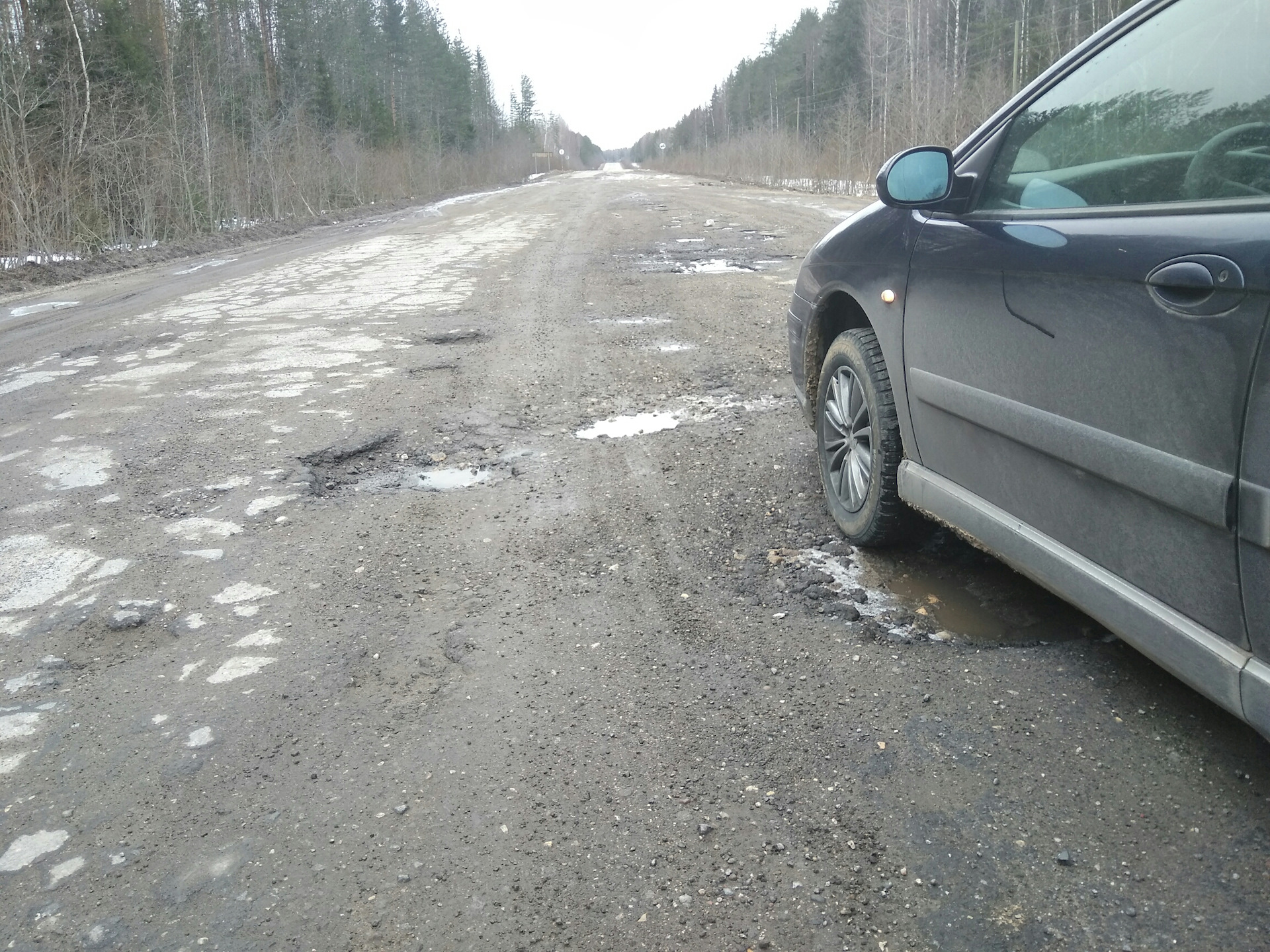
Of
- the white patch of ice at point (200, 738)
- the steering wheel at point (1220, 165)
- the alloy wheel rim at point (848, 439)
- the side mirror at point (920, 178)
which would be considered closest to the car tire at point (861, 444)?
the alloy wheel rim at point (848, 439)

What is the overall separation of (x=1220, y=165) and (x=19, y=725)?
132 inches

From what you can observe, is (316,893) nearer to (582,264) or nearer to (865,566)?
(865,566)

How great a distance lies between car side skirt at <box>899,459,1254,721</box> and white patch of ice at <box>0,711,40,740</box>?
8.96 feet

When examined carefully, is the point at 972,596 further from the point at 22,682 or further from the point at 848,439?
the point at 22,682

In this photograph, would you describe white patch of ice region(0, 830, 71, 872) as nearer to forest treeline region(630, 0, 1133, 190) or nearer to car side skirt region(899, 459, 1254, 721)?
car side skirt region(899, 459, 1254, 721)

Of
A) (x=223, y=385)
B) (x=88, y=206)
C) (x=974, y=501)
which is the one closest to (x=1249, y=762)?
(x=974, y=501)

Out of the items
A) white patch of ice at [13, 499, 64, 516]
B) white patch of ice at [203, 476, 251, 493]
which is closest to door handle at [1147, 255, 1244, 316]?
white patch of ice at [203, 476, 251, 493]

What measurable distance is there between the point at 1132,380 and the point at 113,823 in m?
2.56

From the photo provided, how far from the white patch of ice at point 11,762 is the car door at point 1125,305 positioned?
275 cm

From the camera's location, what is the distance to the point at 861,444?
11.8 feet

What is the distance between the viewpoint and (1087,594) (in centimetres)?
232

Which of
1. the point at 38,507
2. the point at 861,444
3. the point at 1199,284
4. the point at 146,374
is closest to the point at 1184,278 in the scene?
the point at 1199,284

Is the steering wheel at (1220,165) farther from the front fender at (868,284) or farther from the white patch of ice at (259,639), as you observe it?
the white patch of ice at (259,639)

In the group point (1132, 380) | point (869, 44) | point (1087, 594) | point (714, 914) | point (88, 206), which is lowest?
point (714, 914)
